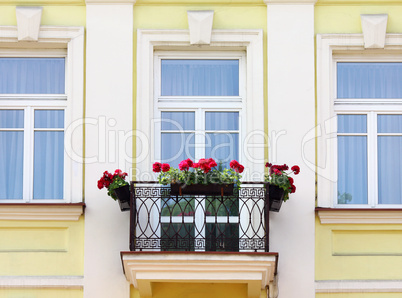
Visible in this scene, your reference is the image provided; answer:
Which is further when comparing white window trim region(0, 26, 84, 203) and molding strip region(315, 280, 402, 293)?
white window trim region(0, 26, 84, 203)

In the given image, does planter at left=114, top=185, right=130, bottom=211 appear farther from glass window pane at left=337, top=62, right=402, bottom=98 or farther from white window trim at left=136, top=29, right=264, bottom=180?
glass window pane at left=337, top=62, right=402, bottom=98

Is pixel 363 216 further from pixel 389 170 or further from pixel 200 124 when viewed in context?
pixel 200 124

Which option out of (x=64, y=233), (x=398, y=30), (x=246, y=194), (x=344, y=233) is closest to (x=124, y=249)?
(x=64, y=233)

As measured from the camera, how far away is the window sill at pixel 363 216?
1166 cm

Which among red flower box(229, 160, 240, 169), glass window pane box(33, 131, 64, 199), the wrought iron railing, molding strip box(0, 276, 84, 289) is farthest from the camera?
glass window pane box(33, 131, 64, 199)

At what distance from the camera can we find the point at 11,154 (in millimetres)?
12141

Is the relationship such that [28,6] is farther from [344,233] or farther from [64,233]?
[344,233]

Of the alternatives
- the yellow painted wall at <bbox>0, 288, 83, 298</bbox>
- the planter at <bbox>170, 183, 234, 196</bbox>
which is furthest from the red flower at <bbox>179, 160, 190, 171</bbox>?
the yellow painted wall at <bbox>0, 288, 83, 298</bbox>

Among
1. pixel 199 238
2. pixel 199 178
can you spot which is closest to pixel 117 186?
pixel 199 178

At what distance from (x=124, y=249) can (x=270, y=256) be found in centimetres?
171

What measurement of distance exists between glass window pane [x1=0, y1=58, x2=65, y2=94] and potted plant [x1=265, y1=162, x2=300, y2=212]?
2764 millimetres

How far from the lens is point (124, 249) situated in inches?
458

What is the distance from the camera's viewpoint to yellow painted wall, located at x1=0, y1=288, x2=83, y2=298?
37.9 feet

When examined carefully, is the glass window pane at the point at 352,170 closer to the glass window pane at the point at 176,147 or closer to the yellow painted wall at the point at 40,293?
the glass window pane at the point at 176,147
